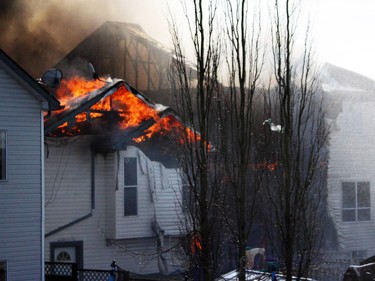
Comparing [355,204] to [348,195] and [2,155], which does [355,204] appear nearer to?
[348,195]

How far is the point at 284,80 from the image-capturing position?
1346cm

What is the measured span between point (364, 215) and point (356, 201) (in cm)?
73

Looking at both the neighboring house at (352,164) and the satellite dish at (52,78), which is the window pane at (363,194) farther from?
the satellite dish at (52,78)

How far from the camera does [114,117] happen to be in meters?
25.2

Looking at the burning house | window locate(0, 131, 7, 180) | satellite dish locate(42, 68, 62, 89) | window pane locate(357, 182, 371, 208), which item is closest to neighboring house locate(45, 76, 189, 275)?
satellite dish locate(42, 68, 62, 89)

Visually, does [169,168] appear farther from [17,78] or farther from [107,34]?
[107,34]

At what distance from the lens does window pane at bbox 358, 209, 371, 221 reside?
28172 mm

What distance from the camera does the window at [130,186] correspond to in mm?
24062

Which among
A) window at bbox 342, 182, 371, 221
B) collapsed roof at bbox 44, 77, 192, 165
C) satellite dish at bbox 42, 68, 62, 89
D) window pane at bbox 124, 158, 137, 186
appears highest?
satellite dish at bbox 42, 68, 62, 89

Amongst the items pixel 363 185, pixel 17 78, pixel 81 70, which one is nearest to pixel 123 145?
pixel 17 78

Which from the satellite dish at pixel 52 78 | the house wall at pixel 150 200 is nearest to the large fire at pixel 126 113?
the house wall at pixel 150 200

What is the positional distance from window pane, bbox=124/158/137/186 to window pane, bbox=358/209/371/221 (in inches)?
386

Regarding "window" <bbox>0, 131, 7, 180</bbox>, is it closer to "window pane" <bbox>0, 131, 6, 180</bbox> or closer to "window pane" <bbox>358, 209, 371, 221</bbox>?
"window pane" <bbox>0, 131, 6, 180</bbox>

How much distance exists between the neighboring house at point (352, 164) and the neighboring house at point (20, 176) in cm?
1359
